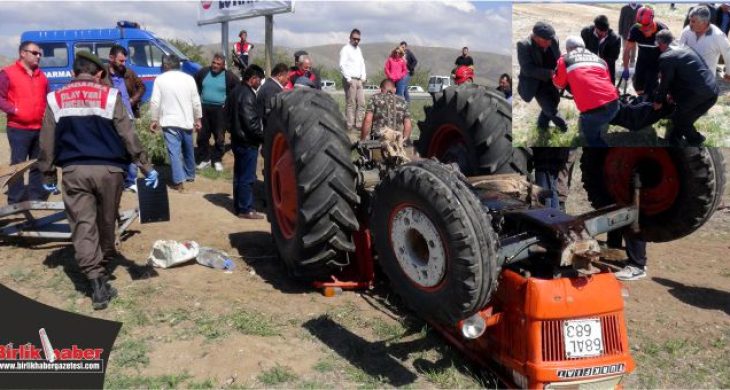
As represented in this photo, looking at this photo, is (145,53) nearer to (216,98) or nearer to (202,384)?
(216,98)

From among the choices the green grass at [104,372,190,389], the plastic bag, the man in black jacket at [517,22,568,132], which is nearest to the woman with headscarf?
the plastic bag

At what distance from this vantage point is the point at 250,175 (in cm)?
719

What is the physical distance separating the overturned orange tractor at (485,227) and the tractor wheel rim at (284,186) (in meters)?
0.02

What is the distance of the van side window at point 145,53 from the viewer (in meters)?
16.1

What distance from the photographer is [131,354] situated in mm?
3994

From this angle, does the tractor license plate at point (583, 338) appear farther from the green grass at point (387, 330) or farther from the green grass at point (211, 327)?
the green grass at point (211, 327)

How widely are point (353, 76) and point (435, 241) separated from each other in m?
8.81

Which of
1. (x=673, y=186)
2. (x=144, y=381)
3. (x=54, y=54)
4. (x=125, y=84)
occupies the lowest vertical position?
(x=144, y=381)

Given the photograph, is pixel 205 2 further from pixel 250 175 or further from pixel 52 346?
pixel 52 346

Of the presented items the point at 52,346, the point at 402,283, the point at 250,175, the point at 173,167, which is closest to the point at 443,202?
the point at 402,283

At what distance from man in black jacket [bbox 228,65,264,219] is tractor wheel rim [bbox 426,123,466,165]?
2302mm

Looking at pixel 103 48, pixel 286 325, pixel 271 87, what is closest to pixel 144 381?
pixel 286 325

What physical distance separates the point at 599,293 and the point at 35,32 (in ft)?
57.7

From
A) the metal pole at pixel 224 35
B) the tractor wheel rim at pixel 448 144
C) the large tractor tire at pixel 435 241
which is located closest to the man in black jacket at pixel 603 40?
the tractor wheel rim at pixel 448 144
